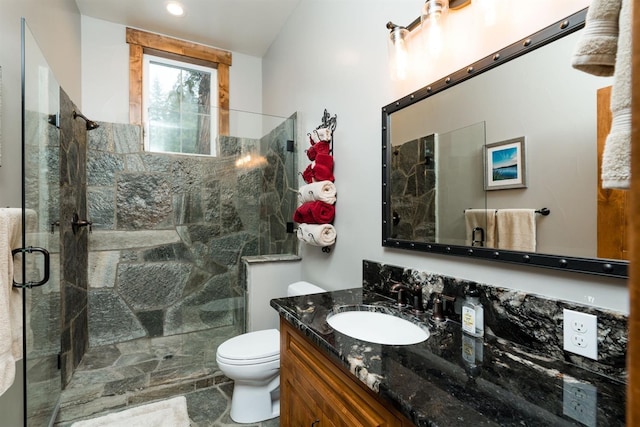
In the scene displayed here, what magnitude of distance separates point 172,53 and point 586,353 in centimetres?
363

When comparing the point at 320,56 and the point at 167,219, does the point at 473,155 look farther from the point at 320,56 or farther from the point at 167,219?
the point at 167,219

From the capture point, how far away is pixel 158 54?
2969mm

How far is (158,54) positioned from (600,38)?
11.4ft

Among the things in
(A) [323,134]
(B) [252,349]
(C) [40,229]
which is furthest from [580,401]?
(C) [40,229]

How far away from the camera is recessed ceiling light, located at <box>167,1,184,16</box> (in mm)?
2479

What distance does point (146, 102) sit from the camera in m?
2.90

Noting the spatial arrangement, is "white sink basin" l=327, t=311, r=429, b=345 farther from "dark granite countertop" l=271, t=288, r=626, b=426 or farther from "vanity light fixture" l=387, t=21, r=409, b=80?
"vanity light fixture" l=387, t=21, r=409, b=80

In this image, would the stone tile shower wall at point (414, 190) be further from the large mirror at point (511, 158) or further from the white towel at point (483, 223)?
the white towel at point (483, 223)

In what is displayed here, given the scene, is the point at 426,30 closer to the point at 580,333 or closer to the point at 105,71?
the point at 580,333

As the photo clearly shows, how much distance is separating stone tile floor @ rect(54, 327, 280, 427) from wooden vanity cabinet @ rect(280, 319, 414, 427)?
→ 0.78 metres

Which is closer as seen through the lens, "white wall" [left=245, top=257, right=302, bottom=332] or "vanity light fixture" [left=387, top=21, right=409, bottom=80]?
"vanity light fixture" [left=387, top=21, right=409, bottom=80]

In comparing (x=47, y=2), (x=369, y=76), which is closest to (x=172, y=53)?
(x=47, y=2)

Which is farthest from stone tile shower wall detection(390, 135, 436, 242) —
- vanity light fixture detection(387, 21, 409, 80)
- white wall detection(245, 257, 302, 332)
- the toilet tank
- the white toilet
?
white wall detection(245, 257, 302, 332)

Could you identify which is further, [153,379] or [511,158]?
[153,379]
